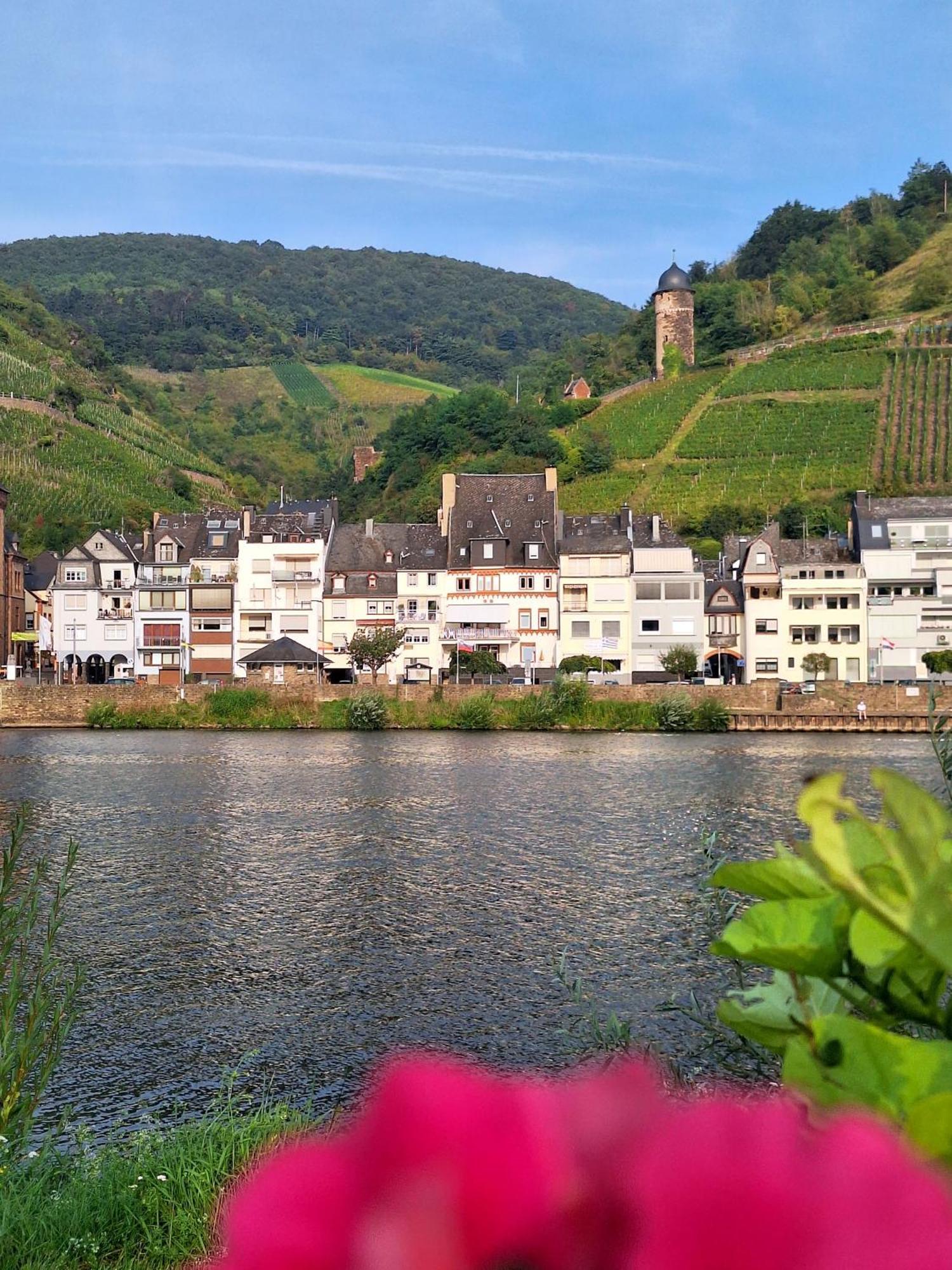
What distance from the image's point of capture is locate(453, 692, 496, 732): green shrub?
52.7 meters

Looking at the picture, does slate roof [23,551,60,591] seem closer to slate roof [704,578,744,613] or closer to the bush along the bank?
slate roof [704,578,744,613]

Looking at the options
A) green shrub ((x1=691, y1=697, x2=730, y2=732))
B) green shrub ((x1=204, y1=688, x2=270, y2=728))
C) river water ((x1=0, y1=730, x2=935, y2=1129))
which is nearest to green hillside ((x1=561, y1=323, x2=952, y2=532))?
green shrub ((x1=691, y1=697, x2=730, y2=732))

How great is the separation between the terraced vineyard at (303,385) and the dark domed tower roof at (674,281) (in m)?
70.3

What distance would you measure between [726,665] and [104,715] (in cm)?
3095

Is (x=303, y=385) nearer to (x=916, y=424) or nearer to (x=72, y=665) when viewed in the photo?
(x=916, y=424)

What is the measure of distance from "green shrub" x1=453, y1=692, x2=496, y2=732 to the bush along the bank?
170ft

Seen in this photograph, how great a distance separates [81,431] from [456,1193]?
393 ft

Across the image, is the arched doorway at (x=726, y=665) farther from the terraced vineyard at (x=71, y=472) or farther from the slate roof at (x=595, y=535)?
the terraced vineyard at (x=71, y=472)

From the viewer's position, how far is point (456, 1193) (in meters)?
0.54

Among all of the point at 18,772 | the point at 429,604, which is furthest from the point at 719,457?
the point at 18,772

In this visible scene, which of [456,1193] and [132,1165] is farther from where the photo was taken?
[132,1165]

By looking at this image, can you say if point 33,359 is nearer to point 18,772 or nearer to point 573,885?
point 18,772

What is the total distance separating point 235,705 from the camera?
54656mm

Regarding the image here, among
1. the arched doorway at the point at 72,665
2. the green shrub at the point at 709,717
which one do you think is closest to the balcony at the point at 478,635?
the green shrub at the point at 709,717
